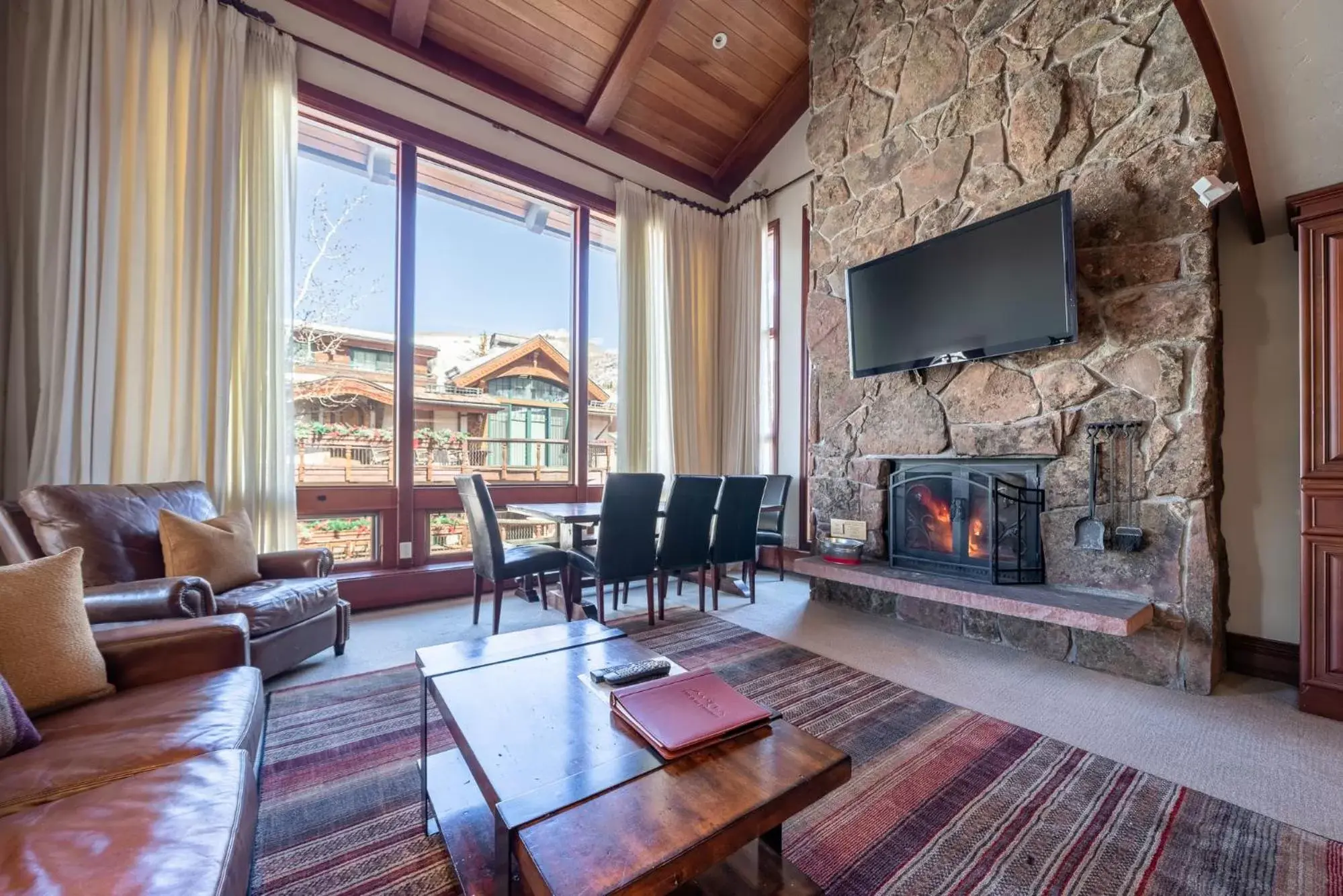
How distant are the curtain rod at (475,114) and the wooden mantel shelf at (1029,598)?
3189mm

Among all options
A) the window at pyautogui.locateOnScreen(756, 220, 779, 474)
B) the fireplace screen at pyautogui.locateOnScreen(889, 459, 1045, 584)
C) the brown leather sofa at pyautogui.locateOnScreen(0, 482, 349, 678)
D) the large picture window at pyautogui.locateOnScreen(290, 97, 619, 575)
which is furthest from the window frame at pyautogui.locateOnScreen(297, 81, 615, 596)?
the fireplace screen at pyautogui.locateOnScreen(889, 459, 1045, 584)

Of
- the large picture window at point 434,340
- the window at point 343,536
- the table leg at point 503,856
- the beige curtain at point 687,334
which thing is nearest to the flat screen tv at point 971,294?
the beige curtain at point 687,334

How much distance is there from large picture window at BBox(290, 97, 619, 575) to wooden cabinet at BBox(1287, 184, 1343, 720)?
3606 mm

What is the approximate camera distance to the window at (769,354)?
5.15m

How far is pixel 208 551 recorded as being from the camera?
2.31 metres

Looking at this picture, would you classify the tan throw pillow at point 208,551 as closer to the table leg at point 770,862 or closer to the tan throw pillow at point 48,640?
the tan throw pillow at point 48,640

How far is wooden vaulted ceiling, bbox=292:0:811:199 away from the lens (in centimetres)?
376

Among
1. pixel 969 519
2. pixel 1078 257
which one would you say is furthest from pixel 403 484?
pixel 1078 257

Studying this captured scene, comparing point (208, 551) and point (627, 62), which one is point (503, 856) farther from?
point (627, 62)

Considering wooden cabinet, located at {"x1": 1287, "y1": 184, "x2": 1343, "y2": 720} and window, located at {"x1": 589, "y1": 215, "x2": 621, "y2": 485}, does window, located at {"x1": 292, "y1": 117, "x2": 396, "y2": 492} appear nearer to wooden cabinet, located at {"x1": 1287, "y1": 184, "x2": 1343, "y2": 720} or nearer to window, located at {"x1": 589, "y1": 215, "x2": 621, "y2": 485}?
window, located at {"x1": 589, "y1": 215, "x2": 621, "y2": 485}

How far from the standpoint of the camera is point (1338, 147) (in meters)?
2.04

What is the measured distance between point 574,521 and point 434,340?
6.28 feet

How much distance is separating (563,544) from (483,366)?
160cm

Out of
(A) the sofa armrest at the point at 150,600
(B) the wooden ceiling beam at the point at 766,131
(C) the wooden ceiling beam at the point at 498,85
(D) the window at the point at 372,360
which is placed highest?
(B) the wooden ceiling beam at the point at 766,131
